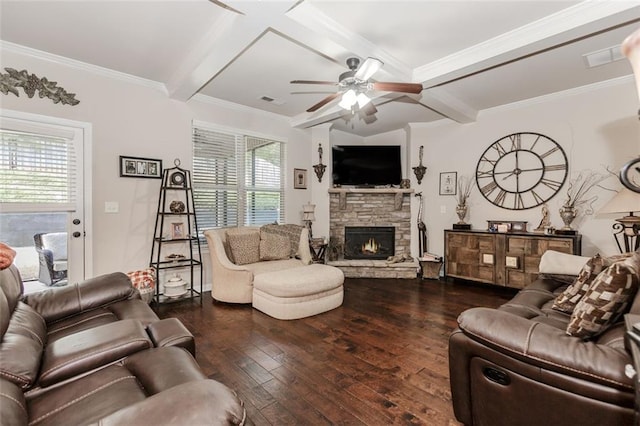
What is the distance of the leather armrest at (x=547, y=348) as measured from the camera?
1075 mm

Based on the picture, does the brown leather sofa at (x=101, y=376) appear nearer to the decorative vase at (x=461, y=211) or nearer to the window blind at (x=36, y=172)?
the window blind at (x=36, y=172)

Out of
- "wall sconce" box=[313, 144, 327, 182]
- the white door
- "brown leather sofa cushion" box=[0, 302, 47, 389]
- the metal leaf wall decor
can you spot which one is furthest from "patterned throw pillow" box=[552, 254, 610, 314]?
the metal leaf wall decor

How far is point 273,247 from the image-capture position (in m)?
3.98

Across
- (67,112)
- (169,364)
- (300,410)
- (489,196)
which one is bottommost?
(300,410)

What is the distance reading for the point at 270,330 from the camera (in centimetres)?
282

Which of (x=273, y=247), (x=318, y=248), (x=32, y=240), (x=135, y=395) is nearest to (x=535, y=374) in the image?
(x=135, y=395)

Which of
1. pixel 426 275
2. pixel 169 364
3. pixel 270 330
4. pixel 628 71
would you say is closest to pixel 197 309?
pixel 270 330

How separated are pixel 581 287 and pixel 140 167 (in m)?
4.26

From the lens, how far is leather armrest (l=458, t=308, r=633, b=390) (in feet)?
3.53

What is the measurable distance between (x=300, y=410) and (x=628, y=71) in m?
4.67

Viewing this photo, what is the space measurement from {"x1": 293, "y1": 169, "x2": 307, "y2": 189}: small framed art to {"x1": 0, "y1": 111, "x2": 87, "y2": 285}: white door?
112 inches

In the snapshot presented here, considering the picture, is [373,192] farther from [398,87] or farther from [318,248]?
[398,87]

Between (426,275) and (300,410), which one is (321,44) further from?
(426,275)

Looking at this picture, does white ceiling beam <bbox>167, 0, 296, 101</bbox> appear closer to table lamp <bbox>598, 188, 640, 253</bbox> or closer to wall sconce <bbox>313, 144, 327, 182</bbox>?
wall sconce <bbox>313, 144, 327, 182</bbox>
